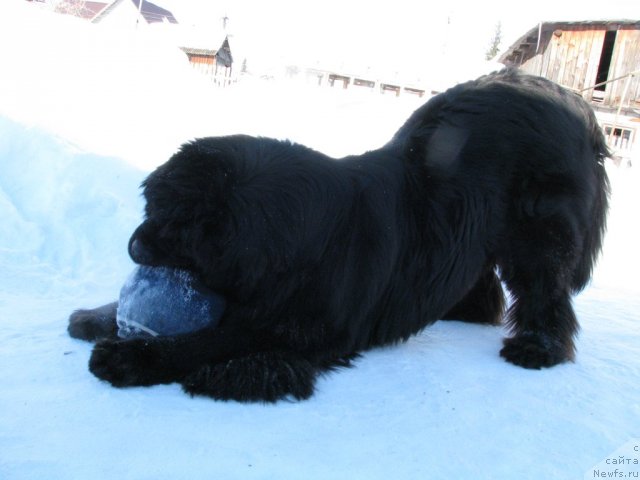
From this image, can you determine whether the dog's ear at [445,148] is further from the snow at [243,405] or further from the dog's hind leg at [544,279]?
the snow at [243,405]

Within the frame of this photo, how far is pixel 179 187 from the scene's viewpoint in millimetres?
2279

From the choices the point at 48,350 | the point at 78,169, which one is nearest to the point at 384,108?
the point at 78,169

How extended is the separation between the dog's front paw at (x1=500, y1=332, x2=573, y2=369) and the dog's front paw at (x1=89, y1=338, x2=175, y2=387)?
179 cm

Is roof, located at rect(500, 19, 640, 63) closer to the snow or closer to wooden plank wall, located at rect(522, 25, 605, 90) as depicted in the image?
wooden plank wall, located at rect(522, 25, 605, 90)

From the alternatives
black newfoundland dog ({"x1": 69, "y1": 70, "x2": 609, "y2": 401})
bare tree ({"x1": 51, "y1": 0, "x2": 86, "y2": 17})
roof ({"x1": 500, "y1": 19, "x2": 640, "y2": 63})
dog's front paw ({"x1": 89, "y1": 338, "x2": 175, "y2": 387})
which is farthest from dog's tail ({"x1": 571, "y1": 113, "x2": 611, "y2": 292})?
bare tree ({"x1": 51, "y1": 0, "x2": 86, "y2": 17})

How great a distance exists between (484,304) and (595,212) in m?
0.90

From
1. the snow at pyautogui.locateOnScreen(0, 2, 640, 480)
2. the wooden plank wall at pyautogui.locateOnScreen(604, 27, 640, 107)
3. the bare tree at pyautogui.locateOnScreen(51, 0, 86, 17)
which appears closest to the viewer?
the snow at pyautogui.locateOnScreen(0, 2, 640, 480)

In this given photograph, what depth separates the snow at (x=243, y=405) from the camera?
1698 millimetres

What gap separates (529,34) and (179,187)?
27.5 m

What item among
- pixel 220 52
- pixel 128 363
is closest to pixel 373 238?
pixel 128 363

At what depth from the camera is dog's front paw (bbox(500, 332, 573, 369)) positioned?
2869 mm

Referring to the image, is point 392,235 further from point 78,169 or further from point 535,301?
point 78,169

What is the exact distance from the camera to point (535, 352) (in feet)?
9.48

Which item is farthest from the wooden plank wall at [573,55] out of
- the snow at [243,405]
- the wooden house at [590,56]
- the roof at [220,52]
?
the roof at [220,52]
